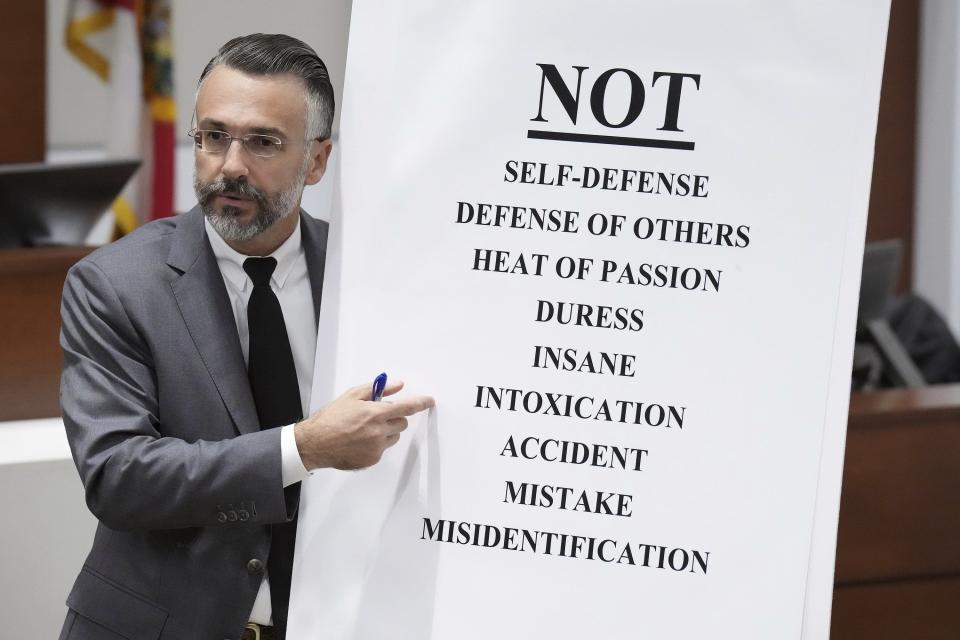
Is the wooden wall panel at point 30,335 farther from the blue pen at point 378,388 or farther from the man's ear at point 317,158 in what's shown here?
the blue pen at point 378,388

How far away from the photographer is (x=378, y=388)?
5.57 ft

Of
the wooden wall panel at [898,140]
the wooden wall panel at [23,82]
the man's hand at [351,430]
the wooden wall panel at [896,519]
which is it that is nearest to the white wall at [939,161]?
the wooden wall panel at [898,140]

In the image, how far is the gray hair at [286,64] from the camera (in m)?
1.74

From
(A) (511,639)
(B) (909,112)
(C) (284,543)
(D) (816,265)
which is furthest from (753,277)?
(B) (909,112)

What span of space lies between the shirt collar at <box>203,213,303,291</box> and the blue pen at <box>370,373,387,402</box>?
0.95 ft

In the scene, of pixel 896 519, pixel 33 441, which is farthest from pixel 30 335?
pixel 896 519

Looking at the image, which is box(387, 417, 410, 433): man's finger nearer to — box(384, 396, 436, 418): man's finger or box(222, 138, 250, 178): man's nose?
box(384, 396, 436, 418): man's finger

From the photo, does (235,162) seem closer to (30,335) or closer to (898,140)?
(30,335)

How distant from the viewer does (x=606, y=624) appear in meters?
1.69

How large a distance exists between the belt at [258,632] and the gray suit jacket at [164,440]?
56mm

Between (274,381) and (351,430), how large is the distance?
228 millimetres

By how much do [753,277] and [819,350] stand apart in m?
0.13

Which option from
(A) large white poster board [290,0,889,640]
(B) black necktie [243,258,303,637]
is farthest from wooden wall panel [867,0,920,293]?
(B) black necktie [243,258,303,637]

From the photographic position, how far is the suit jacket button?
5.84ft
